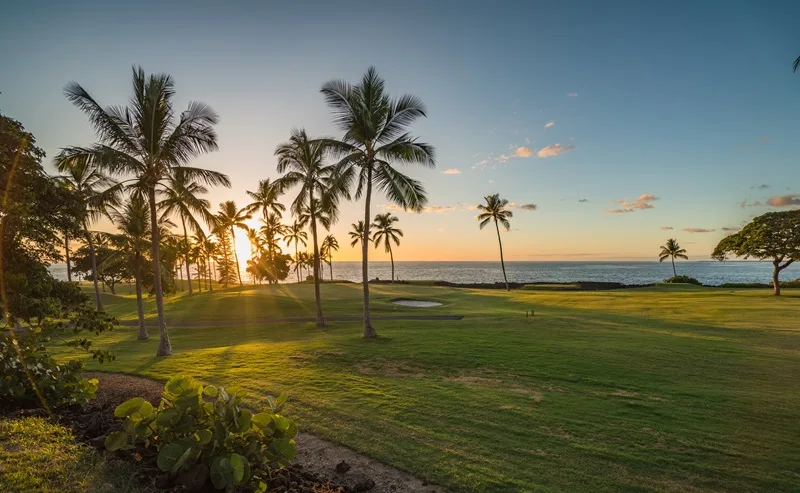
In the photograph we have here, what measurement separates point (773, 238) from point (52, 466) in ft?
171

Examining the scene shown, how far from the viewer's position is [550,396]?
33.5 ft

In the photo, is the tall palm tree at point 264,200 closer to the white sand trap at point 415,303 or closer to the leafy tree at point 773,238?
the white sand trap at point 415,303

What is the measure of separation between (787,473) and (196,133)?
Result: 22374 millimetres

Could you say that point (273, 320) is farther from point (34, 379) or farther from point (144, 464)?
point (144, 464)

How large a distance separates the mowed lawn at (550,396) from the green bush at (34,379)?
4.37 meters

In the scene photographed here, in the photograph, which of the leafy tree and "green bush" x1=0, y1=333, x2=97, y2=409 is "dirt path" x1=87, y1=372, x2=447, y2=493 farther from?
the leafy tree

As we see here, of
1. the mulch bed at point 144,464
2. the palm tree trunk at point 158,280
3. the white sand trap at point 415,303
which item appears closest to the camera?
the mulch bed at point 144,464

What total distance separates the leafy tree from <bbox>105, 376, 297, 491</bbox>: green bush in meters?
49.4

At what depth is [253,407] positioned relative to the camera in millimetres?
9562

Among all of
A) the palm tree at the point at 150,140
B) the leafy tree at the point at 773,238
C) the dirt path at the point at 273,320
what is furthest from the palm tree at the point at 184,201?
the leafy tree at the point at 773,238

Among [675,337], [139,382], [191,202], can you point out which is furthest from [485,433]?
[191,202]

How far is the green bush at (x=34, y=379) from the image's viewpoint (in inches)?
252

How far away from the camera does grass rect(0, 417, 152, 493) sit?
13.2 feet

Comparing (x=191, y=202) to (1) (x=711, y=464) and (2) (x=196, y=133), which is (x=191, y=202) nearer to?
(2) (x=196, y=133)
